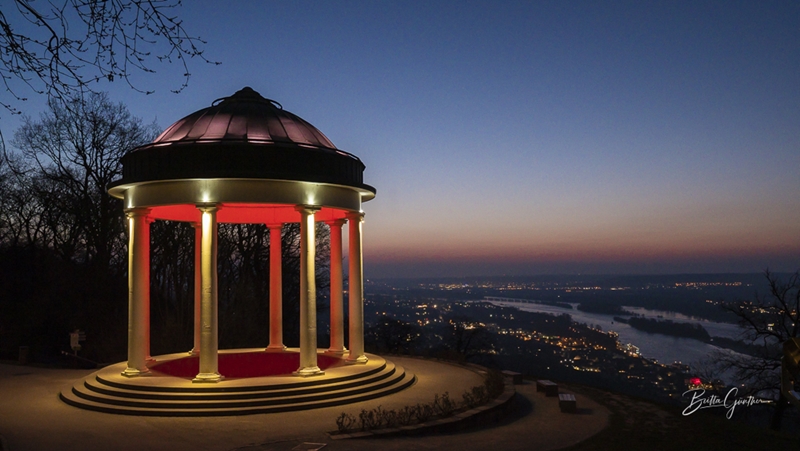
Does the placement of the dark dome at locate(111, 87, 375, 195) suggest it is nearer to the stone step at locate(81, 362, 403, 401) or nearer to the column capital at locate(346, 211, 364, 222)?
the column capital at locate(346, 211, 364, 222)

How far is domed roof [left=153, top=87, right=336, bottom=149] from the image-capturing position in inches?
1041

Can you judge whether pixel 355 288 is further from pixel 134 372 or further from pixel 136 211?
pixel 136 211

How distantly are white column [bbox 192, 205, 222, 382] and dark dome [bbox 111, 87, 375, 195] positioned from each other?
1.91 m

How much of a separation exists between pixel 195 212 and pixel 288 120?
292 inches

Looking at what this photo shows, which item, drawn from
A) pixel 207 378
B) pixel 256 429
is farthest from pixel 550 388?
pixel 207 378

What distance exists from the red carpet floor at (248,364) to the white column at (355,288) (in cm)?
117

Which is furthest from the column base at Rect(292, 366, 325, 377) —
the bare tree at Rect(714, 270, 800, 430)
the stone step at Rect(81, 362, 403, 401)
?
the bare tree at Rect(714, 270, 800, 430)

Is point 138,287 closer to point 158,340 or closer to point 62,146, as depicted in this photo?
point 158,340

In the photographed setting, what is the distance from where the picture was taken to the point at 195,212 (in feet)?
104

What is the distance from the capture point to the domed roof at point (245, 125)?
2644 centimetres

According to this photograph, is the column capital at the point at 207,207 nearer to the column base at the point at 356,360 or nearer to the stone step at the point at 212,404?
the stone step at the point at 212,404

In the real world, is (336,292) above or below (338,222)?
below

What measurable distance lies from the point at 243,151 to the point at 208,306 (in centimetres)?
617

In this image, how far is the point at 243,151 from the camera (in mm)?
24531
